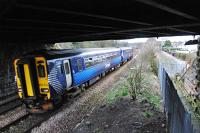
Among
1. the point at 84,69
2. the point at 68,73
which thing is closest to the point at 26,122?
the point at 68,73

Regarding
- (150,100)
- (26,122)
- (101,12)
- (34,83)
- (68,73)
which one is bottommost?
(26,122)

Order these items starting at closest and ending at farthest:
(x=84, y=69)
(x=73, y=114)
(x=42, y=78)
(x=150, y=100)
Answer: (x=73, y=114), (x=42, y=78), (x=150, y=100), (x=84, y=69)

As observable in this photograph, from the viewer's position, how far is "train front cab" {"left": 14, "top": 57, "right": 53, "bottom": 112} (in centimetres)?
1280

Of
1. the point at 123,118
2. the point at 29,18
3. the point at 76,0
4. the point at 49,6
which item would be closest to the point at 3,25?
the point at 29,18

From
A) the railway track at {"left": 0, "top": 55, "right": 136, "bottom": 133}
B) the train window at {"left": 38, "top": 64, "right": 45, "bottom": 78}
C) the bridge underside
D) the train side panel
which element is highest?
the bridge underside

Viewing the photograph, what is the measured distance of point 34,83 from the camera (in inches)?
511

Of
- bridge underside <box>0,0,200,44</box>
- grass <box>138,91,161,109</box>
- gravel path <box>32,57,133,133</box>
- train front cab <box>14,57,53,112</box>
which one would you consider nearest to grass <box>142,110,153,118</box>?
grass <box>138,91,161,109</box>

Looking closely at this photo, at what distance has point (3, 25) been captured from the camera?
9.26 metres

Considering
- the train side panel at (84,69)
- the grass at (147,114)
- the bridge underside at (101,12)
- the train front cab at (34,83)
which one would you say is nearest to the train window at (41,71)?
the train front cab at (34,83)

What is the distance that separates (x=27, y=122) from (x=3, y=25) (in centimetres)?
500

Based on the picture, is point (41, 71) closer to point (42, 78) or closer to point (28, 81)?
point (42, 78)

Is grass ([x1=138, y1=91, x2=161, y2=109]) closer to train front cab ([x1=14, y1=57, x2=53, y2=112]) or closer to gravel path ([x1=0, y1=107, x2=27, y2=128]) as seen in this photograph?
train front cab ([x1=14, y1=57, x2=53, y2=112])

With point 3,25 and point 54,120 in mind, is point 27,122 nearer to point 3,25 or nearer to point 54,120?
point 54,120

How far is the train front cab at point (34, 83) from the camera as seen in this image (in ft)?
42.0
